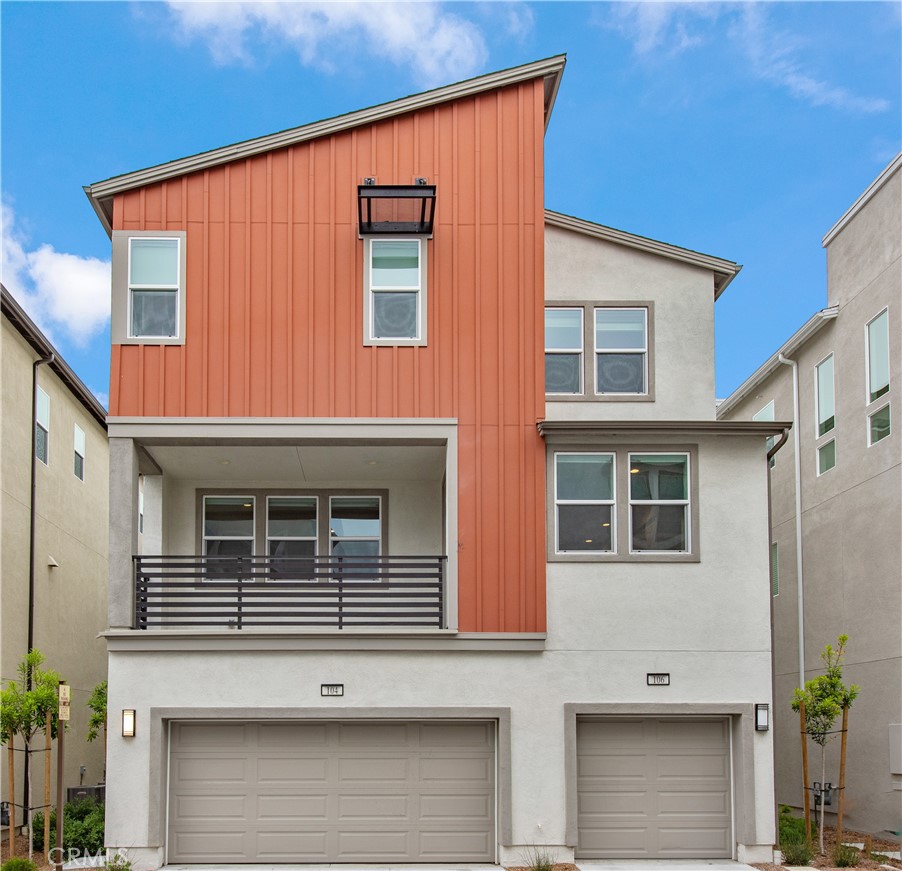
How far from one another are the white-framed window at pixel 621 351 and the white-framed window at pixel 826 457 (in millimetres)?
5201

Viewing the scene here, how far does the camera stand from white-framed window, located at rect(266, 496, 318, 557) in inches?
687

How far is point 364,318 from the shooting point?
15250 millimetres

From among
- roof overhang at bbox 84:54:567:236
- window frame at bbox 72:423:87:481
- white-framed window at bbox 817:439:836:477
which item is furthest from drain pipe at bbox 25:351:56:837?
white-framed window at bbox 817:439:836:477

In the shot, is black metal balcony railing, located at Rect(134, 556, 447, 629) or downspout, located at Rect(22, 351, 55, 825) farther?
downspout, located at Rect(22, 351, 55, 825)

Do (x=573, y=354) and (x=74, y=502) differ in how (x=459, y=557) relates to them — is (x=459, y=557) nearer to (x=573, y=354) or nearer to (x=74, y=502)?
(x=573, y=354)

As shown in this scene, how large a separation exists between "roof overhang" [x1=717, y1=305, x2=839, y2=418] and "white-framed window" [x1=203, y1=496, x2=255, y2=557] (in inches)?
423

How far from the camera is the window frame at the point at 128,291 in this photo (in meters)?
15.0

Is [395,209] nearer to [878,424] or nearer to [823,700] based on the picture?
[878,424]

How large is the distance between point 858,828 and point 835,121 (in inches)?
1664

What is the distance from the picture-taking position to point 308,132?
1546 centimetres

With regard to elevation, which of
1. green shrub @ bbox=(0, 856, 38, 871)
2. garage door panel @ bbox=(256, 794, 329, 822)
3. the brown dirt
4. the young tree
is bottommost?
the brown dirt

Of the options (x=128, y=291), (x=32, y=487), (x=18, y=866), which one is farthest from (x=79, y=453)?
(x=18, y=866)

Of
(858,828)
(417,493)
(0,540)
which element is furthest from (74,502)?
(858,828)

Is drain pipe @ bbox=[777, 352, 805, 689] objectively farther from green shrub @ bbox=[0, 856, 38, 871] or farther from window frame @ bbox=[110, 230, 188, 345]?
green shrub @ bbox=[0, 856, 38, 871]
